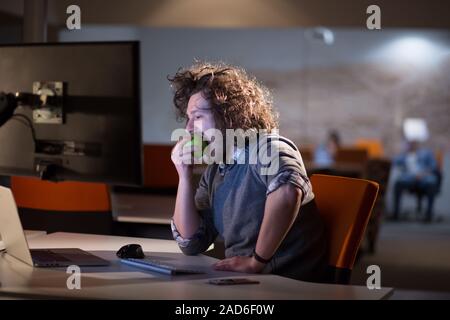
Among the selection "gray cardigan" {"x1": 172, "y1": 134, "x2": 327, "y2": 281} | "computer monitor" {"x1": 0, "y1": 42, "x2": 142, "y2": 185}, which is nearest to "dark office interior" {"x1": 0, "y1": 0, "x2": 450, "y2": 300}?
"computer monitor" {"x1": 0, "y1": 42, "x2": 142, "y2": 185}

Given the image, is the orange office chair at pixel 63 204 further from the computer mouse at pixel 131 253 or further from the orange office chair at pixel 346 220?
the orange office chair at pixel 346 220

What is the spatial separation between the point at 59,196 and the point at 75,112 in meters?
1.83

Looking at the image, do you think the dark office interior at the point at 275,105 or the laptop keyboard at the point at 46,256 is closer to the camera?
the dark office interior at the point at 275,105

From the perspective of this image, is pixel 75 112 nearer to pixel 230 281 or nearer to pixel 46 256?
pixel 46 256

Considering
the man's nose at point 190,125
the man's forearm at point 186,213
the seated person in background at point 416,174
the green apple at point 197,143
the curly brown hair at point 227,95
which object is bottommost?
the seated person in background at point 416,174

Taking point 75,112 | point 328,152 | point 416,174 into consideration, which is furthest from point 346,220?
point 416,174

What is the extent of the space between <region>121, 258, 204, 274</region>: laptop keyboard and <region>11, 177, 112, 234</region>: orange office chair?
1.53m

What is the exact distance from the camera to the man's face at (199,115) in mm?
2336

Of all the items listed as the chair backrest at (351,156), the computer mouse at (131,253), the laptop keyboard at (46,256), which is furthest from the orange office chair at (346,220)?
the chair backrest at (351,156)

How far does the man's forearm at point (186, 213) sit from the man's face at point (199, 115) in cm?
22

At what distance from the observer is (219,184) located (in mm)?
2449

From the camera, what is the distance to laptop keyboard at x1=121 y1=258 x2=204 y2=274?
2105 millimetres

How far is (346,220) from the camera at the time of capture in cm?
241
